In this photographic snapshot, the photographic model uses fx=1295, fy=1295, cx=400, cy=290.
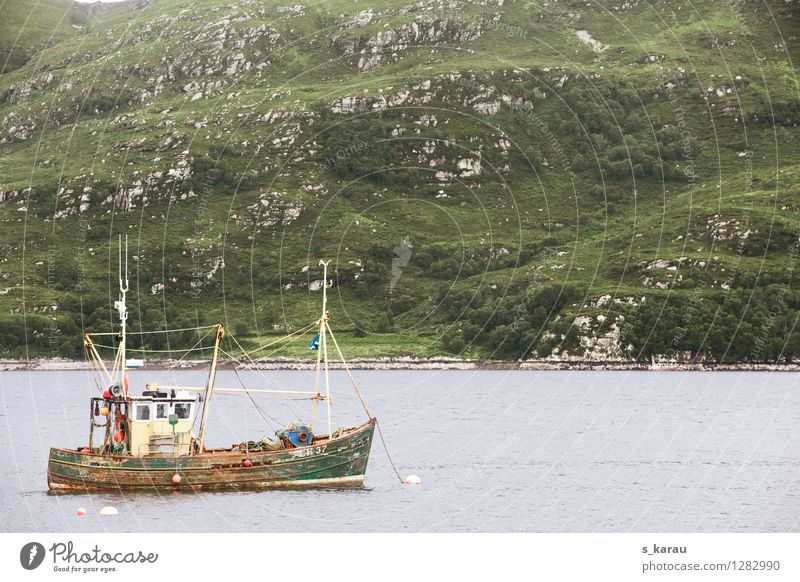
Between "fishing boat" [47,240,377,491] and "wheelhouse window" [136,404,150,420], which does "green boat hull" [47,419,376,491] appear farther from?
"wheelhouse window" [136,404,150,420]

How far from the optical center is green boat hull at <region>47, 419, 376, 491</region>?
73062mm

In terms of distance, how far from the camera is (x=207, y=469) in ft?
242

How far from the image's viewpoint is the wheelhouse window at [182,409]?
240ft

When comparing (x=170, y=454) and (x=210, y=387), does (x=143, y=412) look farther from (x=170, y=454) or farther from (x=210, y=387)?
(x=210, y=387)

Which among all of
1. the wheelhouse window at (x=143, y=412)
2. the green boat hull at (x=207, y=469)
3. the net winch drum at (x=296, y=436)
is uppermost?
the wheelhouse window at (x=143, y=412)

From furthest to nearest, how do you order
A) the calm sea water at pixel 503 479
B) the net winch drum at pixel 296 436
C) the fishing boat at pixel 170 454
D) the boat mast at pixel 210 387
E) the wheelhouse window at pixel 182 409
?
the net winch drum at pixel 296 436 → the wheelhouse window at pixel 182 409 → the fishing boat at pixel 170 454 → the boat mast at pixel 210 387 → the calm sea water at pixel 503 479

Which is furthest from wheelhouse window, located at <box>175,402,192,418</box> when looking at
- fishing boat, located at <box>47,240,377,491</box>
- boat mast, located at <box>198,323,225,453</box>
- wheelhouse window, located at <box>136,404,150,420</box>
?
wheelhouse window, located at <box>136,404,150,420</box>

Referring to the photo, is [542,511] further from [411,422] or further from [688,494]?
[411,422]

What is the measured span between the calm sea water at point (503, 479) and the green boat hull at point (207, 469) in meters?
0.79

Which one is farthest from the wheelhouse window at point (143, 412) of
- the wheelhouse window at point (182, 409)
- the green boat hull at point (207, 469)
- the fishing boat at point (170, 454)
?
the green boat hull at point (207, 469)

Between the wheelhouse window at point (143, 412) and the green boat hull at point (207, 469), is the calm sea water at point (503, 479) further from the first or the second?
the wheelhouse window at point (143, 412)

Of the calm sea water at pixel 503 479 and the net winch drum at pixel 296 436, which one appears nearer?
the calm sea water at pixel 503 479
